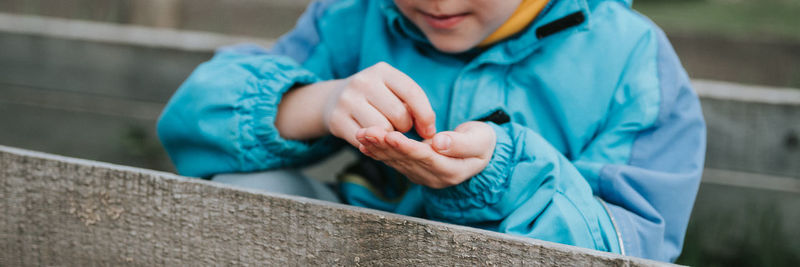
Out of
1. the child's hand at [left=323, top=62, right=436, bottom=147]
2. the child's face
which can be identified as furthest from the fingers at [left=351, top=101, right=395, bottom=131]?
the child's face

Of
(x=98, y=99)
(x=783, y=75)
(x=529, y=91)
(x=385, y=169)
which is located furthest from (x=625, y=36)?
(x=783, y=75)

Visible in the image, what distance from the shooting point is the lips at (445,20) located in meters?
1.11

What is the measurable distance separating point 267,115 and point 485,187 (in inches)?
16.6

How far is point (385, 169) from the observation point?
149 centimetres

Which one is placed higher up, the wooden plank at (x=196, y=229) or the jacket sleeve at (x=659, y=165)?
the wooden plank at (x=196, y=229)

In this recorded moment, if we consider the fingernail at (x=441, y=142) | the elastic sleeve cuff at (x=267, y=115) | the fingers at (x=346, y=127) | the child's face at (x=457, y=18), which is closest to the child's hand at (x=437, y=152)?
the fingernail at (x=441, y=142)

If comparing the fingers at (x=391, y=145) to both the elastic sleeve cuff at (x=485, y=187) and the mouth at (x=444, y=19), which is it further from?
the mouth at (x=444, y=19)

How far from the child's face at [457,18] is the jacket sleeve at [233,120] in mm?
239

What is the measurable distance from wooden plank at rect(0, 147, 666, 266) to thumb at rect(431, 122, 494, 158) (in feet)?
0.31

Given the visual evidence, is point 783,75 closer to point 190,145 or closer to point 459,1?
point 459,1

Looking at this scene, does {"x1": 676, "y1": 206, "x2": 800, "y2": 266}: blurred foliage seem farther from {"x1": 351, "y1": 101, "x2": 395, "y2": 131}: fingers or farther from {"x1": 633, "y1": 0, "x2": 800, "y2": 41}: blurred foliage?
{"x1": 633, "y1": 0, "x2": 800, "y2": 41}: blurred foliage

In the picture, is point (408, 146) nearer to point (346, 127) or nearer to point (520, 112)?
point (346, 127)

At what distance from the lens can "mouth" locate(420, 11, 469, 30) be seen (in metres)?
1.11

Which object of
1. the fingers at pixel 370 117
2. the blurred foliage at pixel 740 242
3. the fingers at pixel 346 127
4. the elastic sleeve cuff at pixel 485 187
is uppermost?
the fingers at pixel 370 117
